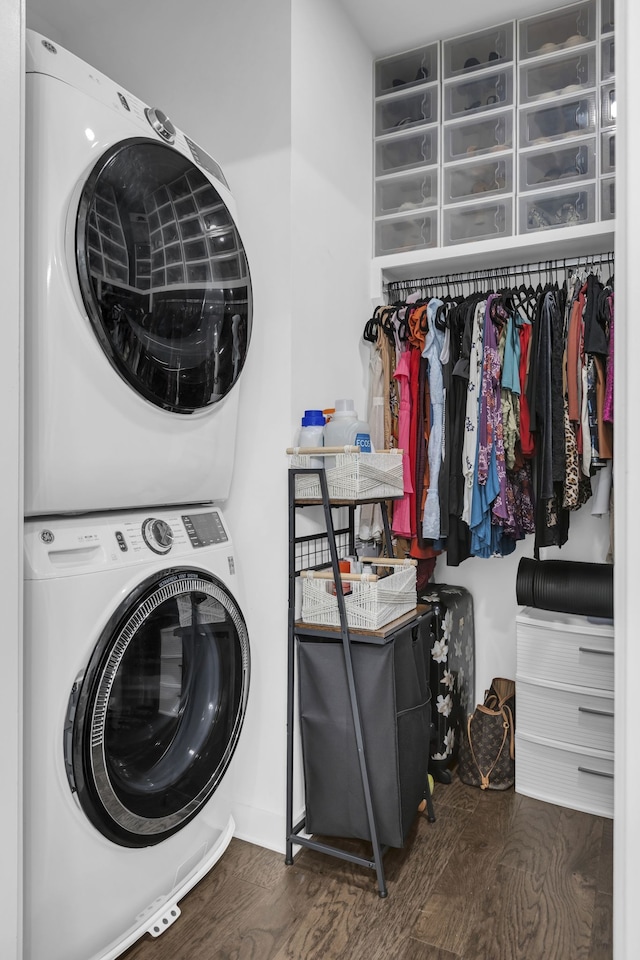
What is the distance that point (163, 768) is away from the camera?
4.96ft

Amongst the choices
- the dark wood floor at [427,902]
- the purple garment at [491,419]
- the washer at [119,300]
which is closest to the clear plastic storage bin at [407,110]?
the purple garment at [491,419]

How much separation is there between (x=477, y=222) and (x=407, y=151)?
42 cm

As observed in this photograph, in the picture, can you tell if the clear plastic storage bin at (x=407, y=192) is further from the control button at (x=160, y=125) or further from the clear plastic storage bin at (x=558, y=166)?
the control button at (x=160, y=125)

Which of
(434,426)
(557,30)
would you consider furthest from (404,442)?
(557,30)

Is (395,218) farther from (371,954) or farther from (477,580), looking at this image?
(371,954)

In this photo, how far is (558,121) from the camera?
226 cm

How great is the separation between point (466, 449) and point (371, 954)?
4.77 ft

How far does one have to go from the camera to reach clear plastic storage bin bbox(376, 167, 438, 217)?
2.44 meters

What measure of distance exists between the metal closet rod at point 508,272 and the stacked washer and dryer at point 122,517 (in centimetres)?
107

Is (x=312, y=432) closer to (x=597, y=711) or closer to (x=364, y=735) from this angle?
(x=364, y=735)

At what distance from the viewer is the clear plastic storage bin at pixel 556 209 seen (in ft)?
7.28

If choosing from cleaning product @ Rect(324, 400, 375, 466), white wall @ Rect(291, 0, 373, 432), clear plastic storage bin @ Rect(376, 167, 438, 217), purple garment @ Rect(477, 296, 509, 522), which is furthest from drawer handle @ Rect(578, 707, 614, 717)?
clear plastic storage bin @ Rect(376, 167, 438, 217)
